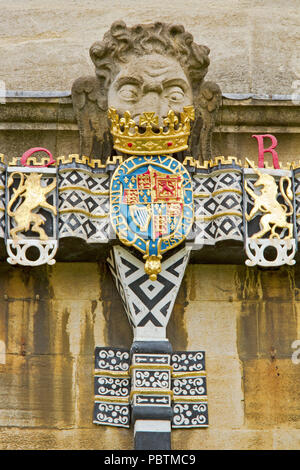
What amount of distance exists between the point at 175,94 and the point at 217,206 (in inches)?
38.1

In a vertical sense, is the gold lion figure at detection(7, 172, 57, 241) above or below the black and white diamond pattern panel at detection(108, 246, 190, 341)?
above

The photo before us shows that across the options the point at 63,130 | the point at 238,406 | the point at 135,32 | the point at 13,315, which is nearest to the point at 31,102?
the point at 63,130

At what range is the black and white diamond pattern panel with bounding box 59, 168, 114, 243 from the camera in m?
11.4

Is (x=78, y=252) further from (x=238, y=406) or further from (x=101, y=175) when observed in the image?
(x=238, y=406)

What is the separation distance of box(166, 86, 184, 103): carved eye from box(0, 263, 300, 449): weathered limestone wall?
4.31 ft

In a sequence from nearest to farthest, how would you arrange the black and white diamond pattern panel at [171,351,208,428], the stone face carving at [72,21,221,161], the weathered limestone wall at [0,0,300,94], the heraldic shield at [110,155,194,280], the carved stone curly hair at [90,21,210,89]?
the black and white diamond pattern panel at [171,351,208,428] → the heraldic shield at [110,155,194,280] → the stone face carving at [72,21,221,161] → the carved stone curly hair at [90,21,210,89] → the weathered limestone wall at [0,0,300,94]

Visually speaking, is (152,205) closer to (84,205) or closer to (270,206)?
(84,205)

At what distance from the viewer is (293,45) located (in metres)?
13.7

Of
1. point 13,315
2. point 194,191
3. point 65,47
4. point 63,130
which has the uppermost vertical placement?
point 65,47

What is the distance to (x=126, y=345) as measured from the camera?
11.5m

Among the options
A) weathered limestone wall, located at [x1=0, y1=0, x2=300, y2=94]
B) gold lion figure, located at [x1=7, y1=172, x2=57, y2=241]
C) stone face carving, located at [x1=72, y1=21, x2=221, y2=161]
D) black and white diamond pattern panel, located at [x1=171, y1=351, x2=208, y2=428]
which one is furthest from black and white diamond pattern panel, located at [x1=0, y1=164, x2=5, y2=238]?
weathered limestone wall, located at [x1=0, y1=0, x2=300, y2=94]

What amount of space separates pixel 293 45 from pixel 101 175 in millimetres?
2893

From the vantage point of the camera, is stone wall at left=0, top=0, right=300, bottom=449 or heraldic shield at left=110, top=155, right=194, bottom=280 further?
heraldic shield at left=110, top=155, right=194, bottom=280

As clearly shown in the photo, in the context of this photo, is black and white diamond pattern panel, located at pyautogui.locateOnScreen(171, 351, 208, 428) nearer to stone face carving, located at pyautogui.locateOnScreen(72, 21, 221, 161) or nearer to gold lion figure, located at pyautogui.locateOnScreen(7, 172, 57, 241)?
gold lion figure, located at pyautogui.locateOnScreen(7, 172, 57, 241)
